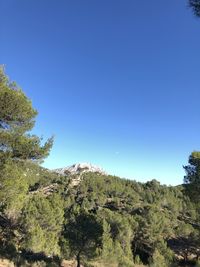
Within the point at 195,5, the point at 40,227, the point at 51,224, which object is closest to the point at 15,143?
the point at 195,5

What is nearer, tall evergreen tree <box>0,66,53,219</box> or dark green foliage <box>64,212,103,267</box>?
tall evergreen tree <box>0,66,53,219</box>

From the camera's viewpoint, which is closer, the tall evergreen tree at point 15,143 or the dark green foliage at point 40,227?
the tall evergreen tree at point 15,143

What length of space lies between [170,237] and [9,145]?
54177 millimetres

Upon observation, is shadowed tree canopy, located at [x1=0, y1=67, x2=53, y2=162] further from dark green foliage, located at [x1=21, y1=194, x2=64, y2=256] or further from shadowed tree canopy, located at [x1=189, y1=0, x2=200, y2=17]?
dark green foliage, located at [x1=21, y1=194, x2=64, y2=256]

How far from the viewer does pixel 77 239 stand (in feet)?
115

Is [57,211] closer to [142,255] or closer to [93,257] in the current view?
[93,257]

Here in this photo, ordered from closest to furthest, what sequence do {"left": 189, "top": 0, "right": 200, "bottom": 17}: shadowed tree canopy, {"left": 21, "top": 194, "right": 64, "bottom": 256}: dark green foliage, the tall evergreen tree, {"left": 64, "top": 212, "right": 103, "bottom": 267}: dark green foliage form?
1. {"left": 189, "top": 0, "right": 200, "bottom": 17}: shadowed tree canopy
2. the tall evergreen tree
3. {"left": 21, "top": 194, "right": 64, "bottom": 256}: dark green foliage
4. {"left": 64, "top": 212, "right": 103, "bottom": 267}: dark green foliage

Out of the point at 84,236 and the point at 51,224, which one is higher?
the point at 51,224

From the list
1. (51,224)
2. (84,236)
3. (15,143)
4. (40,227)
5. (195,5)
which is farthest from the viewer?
(51,224)

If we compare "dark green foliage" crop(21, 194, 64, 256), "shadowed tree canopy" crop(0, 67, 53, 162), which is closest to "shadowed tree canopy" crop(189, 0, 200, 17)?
"shadowed tree canopy" crop(0, 67, 53, 162)

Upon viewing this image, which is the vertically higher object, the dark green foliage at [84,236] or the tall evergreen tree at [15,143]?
the tall evergreen tree at [15,143]

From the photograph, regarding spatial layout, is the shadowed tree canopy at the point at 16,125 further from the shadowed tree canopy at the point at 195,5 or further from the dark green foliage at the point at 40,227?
the dark green foliage at the point at 40,227

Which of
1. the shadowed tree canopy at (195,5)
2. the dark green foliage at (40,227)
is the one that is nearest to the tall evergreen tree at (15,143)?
the shadowed tree canopy at (195,5)

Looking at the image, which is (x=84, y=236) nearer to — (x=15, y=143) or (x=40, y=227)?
(x=40, y=227)
